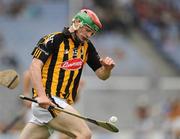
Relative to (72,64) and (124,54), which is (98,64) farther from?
(124,54)

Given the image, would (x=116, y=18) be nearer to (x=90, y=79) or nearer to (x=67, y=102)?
(x=90, y=79)

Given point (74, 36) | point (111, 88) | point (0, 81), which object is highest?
point (111, 88)

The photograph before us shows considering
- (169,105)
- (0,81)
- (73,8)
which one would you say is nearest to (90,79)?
(169,105)

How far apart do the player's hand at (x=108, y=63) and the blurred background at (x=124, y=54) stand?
797 centimetres

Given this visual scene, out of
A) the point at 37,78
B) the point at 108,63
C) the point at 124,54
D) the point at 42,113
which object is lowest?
the point at 42,113

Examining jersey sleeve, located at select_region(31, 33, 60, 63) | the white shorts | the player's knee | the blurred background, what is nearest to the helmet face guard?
jersey sleeve, located at select_region(31, 33, 60, 63)

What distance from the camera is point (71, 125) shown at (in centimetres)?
796

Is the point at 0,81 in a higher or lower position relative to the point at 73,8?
lower

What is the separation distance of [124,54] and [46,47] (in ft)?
37.5

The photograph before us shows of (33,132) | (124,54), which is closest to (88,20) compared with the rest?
(33,132)

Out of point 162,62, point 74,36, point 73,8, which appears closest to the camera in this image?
point 74,36

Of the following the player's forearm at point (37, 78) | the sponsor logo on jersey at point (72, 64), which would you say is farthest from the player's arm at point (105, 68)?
the player's forearm at point (37, 78)

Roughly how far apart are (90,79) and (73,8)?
11.1 ft

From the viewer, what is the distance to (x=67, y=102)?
27.0 feet
